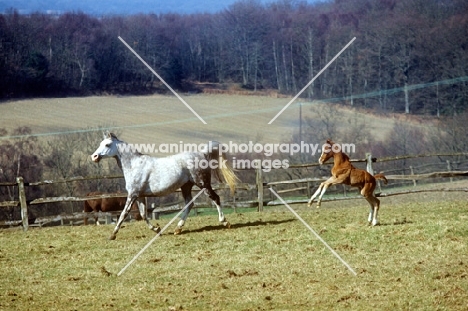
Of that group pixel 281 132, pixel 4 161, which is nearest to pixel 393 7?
pixel 281 132

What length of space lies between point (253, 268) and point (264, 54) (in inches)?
2238

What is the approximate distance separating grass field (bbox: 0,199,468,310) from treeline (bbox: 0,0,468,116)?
38.8 meters

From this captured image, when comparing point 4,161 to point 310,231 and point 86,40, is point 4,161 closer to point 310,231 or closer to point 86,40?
point 86,40

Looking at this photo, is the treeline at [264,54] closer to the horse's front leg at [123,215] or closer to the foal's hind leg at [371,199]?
the horse's front leg at [123,215]

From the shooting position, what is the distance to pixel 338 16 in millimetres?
71875

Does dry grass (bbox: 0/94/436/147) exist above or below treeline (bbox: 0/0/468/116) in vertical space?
below

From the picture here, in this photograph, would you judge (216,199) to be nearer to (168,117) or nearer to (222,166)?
(222,166)

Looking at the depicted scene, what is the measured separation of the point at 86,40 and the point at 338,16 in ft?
89.9

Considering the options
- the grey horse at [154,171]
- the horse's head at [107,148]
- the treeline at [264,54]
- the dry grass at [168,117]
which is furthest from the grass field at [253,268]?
the treeline at [264,54]

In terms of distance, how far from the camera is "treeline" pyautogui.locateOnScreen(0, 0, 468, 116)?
54.1 meters

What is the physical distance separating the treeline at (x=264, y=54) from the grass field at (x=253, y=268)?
3881cm

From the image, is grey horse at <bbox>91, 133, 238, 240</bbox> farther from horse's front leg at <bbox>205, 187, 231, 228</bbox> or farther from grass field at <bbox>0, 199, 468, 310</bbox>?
grass field at <bbox>0, 199, 468, 310</bbox>

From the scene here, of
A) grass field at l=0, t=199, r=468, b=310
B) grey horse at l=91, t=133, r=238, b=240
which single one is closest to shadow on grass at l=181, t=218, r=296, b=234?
grass field at l=0, t=199, r=468, b=310

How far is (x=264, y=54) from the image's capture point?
66312 mm
